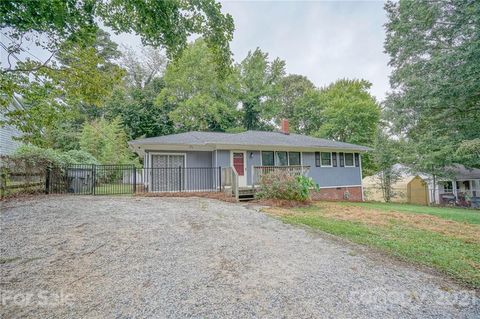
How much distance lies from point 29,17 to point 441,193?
27189mm

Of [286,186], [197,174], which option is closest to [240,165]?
[197,174]

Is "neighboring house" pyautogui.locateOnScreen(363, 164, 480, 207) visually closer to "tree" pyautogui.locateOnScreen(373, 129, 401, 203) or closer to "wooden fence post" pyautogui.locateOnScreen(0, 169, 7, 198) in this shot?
"tree" pyautogui.locateOnScreen(373, 129, 401, 203)

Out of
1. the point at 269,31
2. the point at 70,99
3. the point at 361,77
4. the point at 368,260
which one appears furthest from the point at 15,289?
the point at 361,77

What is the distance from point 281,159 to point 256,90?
1260 cm

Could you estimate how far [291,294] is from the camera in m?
2.77

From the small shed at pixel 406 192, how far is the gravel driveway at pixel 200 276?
1685cm

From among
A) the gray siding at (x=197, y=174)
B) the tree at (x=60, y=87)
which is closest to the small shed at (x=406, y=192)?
the gray siding at (x=197, y=174)

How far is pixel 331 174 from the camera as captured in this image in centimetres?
1470

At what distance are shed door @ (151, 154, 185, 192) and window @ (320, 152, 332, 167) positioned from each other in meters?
8.28

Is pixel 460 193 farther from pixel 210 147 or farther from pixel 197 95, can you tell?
pixel 197 95

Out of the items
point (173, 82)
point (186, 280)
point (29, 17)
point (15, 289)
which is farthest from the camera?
point (173, 82)

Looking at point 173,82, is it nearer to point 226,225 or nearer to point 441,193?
point 226,225

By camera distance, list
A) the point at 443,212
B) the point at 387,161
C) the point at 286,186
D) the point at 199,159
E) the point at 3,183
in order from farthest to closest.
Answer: the point at 387,161
the point at 199,159
the point at 443,212
the point at 286,186
the point at 3,183

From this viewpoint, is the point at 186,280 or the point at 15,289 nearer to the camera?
the point at 15,289
